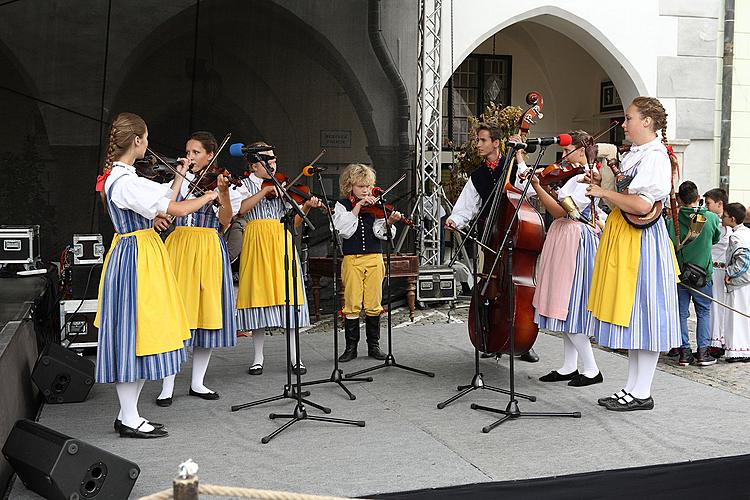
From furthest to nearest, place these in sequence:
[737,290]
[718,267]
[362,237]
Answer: [718,267], [737,290], [362,237]

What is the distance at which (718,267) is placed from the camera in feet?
18.7

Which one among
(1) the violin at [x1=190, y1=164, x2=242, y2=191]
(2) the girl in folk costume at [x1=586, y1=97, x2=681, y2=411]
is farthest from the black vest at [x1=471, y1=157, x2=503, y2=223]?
(1) the violin at [x1=190, y1=164, x2=242, y2=191]

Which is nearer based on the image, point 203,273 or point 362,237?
point 203,273

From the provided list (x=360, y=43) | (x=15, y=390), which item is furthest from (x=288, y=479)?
(x=360, y=43)

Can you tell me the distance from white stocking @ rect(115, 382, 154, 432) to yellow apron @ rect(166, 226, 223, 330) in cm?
66

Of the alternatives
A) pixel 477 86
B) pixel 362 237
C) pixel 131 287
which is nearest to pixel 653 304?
pixel 362 237

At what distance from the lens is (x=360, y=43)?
757 cm

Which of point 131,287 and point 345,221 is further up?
point 345,221

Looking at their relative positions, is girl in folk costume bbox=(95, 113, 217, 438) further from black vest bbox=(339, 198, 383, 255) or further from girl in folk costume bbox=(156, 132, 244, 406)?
black vest bbox=(339, 198, 383, 255)

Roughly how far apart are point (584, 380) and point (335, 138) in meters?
3.76

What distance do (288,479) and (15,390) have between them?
4.63 feet

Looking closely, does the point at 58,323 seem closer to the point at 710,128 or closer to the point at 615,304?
the point at 615,304

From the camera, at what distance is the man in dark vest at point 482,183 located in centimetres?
468

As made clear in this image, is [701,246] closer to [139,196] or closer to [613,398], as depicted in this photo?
[613,398]
